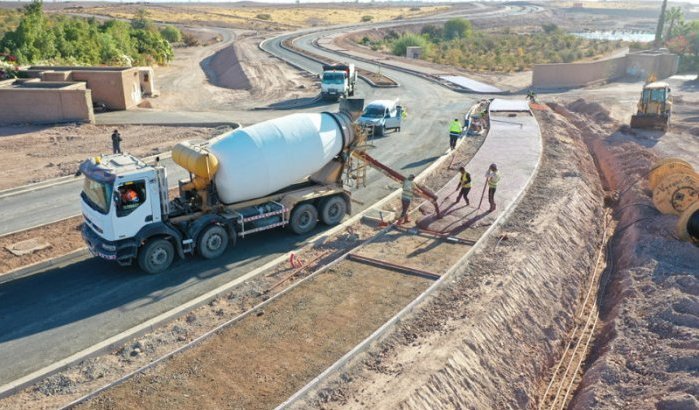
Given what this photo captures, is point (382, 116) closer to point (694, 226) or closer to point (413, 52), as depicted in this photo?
point (694, 226)

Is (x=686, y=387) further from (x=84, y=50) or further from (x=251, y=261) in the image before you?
(x=84, y=50)

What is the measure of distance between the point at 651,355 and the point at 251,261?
32.5 ft

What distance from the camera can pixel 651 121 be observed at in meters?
34.4

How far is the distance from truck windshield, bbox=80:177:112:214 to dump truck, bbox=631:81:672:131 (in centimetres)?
3127

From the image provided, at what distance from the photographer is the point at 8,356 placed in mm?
11508

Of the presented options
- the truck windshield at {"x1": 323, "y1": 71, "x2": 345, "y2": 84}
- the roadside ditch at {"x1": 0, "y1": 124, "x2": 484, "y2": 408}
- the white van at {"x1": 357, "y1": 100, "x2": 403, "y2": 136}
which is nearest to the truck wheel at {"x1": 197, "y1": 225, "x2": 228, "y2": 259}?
the roadside ditch at {"x1": 0, "y1": 124, "x2": 484, "y2": 408}

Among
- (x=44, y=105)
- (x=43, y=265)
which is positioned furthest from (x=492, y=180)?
(x=44, y=105)

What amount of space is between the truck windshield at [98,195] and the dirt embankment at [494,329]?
7.07 m

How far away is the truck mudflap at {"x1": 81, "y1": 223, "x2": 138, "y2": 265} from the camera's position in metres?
14.1

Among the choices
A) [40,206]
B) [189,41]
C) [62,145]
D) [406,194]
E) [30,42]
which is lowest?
[40,206]

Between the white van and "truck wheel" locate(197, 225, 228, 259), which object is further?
the white van

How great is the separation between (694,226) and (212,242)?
46.7 ft

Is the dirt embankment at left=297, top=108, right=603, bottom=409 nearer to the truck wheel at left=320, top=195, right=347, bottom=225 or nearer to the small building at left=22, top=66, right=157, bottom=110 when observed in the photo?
the truck wheel at left=320, top=195, right=347, bottom=225

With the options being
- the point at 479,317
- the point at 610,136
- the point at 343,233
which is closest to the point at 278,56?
the point at 610,136
